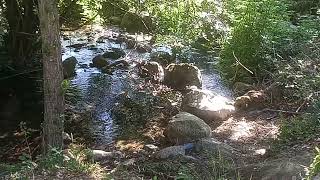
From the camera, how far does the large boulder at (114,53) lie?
16.2 m

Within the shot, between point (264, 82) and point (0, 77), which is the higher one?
point (264, 82)

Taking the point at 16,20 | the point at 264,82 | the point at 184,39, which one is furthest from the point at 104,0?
the point at 264,82

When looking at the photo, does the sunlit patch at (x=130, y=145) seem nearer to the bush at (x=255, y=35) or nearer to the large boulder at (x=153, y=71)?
the bush at (x=255, y=35)

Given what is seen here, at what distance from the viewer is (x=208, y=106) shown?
33.8 ft

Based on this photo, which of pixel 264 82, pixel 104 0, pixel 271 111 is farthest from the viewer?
pixel 104 0

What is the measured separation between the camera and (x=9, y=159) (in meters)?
8.45

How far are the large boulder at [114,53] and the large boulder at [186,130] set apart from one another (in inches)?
304

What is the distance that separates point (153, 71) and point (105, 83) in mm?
1562

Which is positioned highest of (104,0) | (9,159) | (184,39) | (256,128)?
(104,0)

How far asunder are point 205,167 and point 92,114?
4927 millimetres

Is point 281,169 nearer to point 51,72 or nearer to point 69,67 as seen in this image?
point 51,72

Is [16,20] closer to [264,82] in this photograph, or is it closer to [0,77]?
[0,77]

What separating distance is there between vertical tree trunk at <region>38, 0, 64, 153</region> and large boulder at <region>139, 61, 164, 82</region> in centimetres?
730

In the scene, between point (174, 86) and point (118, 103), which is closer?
point (118, 103)
